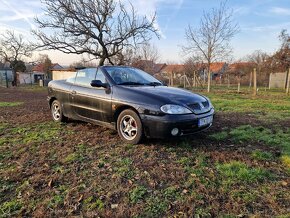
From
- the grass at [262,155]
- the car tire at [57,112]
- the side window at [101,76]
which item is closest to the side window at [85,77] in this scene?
the side window at [101,76]

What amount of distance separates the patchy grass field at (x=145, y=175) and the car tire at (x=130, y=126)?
15 centimetres

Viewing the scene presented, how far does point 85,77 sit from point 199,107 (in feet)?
8.80

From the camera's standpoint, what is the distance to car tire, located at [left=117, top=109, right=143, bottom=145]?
14.2 ft

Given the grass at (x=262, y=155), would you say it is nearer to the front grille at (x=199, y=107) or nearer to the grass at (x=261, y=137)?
the grass at (x=261, y=137)

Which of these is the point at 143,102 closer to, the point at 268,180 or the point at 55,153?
the point at 55,153

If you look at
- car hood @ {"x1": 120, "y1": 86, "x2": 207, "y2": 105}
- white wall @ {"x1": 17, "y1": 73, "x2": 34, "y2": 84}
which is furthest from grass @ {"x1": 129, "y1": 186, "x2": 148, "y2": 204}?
white wall @ {"x1": 17, "y1": 73, "x2": 34, "y2": 84}

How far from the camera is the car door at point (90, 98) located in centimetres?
483

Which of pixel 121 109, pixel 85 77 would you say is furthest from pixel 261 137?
pixel 85 77

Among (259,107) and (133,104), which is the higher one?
(133,104)

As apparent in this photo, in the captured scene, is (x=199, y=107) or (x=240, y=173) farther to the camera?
(x=199, y=107)

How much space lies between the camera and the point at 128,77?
5199mm

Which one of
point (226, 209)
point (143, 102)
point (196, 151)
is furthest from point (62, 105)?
point (226, 209)

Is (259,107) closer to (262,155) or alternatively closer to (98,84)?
(262,155)

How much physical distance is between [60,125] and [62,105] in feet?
1.68
